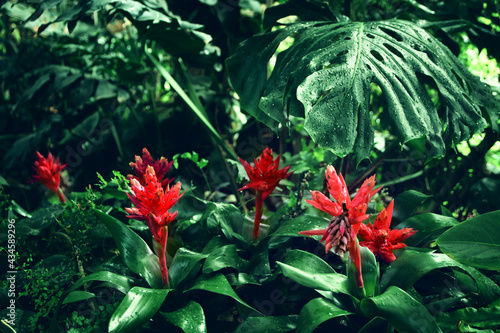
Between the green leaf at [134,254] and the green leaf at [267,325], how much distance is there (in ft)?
1.01

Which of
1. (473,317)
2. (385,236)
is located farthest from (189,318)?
(473,317)

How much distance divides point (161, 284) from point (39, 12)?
120cm

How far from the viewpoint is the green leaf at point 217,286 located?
110 cm

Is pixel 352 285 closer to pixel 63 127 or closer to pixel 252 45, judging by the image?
pixel 252 45

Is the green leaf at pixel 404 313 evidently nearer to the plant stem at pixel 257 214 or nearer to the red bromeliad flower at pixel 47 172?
the plant stem at pixel 257 214

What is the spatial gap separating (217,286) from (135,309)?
0.23 metres

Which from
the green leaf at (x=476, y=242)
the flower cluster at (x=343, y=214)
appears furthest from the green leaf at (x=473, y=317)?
the flower cluster at (x=343, y=214)

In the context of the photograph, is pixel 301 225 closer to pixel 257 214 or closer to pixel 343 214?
pixel 257 214

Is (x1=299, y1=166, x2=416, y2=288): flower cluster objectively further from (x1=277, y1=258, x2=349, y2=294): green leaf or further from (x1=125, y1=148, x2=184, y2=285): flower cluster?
(x1=125, y1=148, x2=184, y2=285): flower cluster

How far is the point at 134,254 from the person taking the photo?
123 centimetres

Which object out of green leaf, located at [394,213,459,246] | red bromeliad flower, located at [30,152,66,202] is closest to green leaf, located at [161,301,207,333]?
green leaf, located at [394,213,459,246]

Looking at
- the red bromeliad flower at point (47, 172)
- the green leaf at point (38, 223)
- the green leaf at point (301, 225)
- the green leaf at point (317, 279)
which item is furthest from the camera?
the red bromeliad flower at point (47, 172)

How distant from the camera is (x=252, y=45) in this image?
1629 millimetres

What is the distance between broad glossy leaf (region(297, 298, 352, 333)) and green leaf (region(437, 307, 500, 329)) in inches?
11.8
